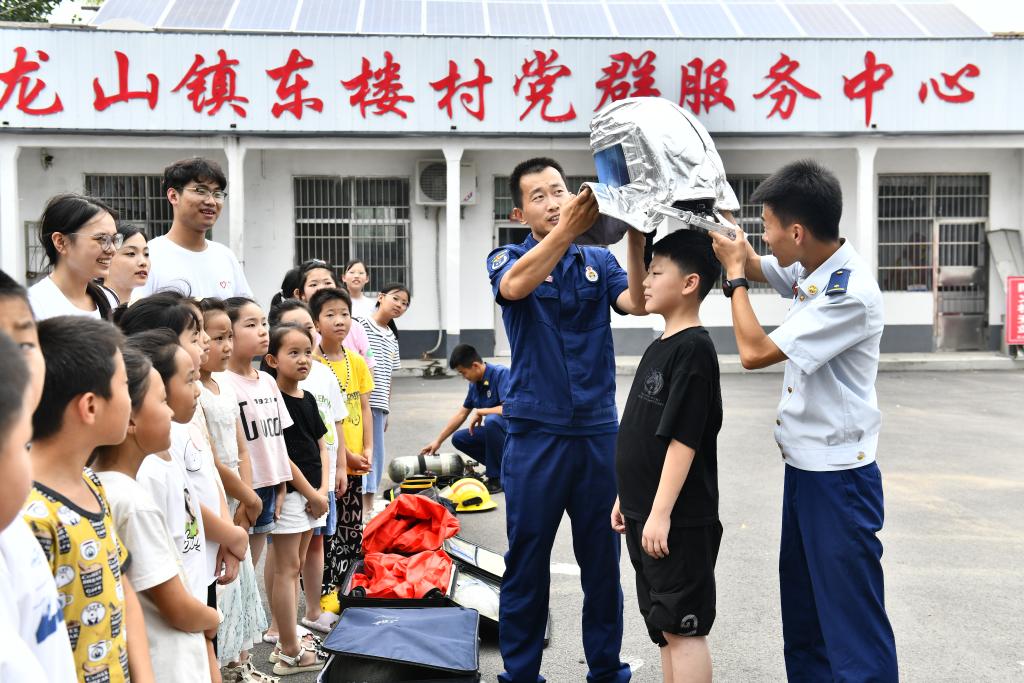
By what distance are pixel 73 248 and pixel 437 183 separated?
479 inches

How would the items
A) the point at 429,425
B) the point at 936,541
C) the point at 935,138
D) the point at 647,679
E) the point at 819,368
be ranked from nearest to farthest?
the point at 819,368
the point at 647,679
the point at 936,541
the point at 429,425
the point at 935,138

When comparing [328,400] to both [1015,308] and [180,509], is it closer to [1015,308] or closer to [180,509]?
[180,509]

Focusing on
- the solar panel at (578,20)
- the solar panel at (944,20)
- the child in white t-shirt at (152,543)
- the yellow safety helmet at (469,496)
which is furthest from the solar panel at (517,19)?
the child in white t-shirt at (152,543)

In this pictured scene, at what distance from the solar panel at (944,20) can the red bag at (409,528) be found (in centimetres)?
1481

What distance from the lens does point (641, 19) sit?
52.3 ft

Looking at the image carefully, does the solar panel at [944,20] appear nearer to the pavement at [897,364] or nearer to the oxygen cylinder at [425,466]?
the pavement at [897,364]

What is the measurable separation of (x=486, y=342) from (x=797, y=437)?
491 inches

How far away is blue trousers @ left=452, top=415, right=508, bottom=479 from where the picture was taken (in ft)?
22.3

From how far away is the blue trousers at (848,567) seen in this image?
278cm

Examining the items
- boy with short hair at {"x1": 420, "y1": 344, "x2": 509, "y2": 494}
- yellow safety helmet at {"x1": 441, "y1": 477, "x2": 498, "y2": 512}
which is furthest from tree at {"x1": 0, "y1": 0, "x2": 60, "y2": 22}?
yellow safety helmet at {"x1": 441, "y1": 477, "x2": 498, "y2": 512}

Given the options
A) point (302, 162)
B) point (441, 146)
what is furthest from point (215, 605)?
point (302, 162)

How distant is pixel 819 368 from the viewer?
292 cm

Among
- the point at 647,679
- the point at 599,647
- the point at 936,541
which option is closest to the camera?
the point at 599,647

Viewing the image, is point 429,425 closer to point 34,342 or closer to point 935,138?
point 34,342
